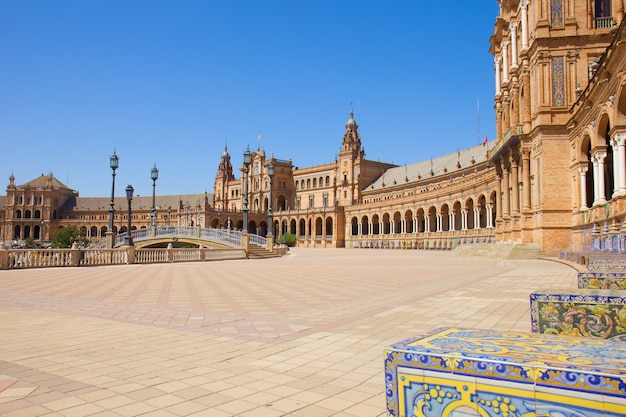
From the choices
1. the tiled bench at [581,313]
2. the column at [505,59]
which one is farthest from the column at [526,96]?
the tiled bench at [581,313]

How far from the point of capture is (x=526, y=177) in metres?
32.6

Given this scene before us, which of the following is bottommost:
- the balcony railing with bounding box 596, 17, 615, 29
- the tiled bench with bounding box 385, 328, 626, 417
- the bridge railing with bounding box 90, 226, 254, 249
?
the tiled bench with bounding box 385, 328, 626, 417

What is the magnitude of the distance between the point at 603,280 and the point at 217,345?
5.22 m

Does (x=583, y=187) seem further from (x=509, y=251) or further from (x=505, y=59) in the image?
(x=505, y=59)

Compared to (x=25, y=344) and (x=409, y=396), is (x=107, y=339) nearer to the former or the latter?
(x=25, y=344)

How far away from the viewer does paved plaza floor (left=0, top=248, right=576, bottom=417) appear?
13.8ft

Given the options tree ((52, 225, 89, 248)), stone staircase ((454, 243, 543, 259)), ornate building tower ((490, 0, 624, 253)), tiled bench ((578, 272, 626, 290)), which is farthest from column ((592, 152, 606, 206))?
tree ((52, 225, 89, 248))

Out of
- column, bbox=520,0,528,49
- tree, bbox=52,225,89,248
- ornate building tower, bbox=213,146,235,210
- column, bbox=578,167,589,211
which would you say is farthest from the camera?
ornate building tower, bbox=213,146,235,210

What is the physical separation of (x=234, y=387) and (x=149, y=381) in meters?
0.89

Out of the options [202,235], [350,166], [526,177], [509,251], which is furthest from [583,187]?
[350,166]

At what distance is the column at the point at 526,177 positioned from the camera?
107 feet

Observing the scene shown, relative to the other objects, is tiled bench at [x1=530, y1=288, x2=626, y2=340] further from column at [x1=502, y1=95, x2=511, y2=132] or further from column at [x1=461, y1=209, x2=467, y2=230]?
column at [x1=461, y1=209, x2=467, y2=230]

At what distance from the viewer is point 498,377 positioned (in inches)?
82.0

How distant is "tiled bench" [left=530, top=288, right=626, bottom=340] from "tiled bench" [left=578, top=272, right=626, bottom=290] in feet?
7.03
